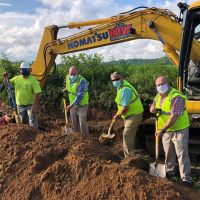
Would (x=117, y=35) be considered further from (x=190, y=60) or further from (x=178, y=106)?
(x=178, y=106)

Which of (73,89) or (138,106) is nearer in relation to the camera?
(138,106)

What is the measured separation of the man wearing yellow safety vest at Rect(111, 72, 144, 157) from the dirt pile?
2.31ft

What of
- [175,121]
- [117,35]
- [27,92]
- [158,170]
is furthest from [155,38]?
[27,92]

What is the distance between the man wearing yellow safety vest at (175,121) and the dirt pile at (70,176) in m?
0.52

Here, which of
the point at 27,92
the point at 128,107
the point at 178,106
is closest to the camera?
the point at 178,106

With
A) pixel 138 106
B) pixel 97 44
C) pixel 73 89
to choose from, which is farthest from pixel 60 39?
pixel 138 106

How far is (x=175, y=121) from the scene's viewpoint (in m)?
3.36

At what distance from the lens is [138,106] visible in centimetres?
432

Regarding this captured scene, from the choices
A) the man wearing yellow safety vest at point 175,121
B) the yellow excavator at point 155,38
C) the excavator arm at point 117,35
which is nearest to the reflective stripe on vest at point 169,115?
the man wearing yellow safety vest at point 175,121

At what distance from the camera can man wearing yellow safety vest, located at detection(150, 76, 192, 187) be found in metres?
3.32

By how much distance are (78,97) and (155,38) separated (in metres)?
2.38

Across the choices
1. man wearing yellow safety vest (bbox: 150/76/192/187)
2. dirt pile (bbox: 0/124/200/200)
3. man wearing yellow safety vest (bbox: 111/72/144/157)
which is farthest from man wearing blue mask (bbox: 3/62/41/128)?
man wearing yellow safety vest (bbox: 150/76/192/187)

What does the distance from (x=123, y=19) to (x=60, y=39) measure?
2.11m

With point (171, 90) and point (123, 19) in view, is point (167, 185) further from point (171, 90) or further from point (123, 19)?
point (123, 19)
